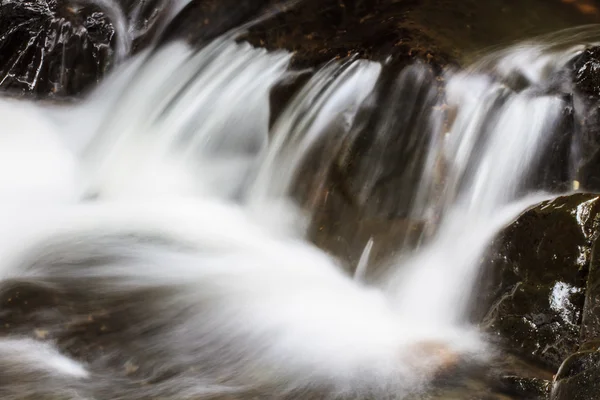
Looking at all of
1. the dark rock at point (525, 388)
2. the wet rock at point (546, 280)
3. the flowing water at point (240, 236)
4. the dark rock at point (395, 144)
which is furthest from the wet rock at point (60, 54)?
the dark rock at point (525, 388)

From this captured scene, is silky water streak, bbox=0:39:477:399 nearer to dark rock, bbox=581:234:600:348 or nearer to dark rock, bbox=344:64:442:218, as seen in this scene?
Result: dark rock, bbox=344:64:442:218

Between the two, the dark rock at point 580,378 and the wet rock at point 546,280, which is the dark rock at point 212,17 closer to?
the wet rock at point 546,280

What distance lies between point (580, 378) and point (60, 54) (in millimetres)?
4967

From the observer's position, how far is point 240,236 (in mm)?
4918

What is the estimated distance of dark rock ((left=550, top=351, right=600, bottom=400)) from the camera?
104 inches

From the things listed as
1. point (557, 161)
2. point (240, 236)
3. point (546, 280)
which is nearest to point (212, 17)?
point (240, 236)

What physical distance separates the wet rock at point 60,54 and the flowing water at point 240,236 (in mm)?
489

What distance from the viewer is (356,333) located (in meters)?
4.06

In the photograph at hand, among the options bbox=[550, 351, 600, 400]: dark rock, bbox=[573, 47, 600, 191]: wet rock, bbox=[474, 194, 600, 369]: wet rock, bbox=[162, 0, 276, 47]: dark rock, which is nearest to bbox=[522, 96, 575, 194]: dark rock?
bbox=[573, 47, 600, 191]: wet rock

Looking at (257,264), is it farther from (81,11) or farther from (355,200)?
(81,11)

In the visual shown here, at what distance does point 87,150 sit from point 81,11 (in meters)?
1.24

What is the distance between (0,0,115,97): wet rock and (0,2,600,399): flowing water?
1.61 ft

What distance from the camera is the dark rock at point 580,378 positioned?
2652 millimetres

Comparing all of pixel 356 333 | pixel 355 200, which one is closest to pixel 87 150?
pixel 355 200
